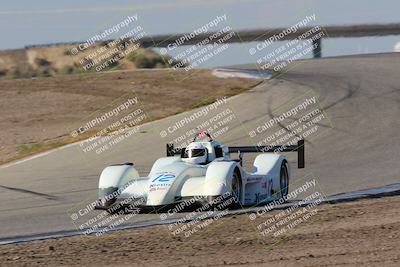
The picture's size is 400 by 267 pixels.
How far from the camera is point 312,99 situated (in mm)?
29812

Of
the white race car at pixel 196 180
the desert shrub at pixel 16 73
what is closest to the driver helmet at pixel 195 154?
the white race car at pixel 196 180

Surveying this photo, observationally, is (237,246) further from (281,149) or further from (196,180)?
(281,149)

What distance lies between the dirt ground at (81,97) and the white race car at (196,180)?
10903 millimetres

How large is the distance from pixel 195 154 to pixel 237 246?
14.9ft

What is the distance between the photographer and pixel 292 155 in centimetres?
2284

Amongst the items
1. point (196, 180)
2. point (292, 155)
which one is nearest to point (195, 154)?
point (196, 180)

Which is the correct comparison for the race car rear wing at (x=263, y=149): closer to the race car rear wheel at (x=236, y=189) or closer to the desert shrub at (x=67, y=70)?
the race car rear wheel at (x=236, y=189)

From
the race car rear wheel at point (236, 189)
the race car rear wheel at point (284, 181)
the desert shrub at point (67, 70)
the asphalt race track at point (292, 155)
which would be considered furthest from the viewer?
the desert shrub at point (67, 70)

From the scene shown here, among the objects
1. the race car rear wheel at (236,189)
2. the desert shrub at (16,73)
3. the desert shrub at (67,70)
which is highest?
the desert shrub at (16,73)

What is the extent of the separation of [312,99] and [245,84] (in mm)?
3625

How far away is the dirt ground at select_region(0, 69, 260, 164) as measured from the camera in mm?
29089

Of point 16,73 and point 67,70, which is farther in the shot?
point 67,70

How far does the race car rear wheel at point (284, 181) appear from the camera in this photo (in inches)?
664

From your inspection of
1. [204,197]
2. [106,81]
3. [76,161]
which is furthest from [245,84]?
[204,197]
